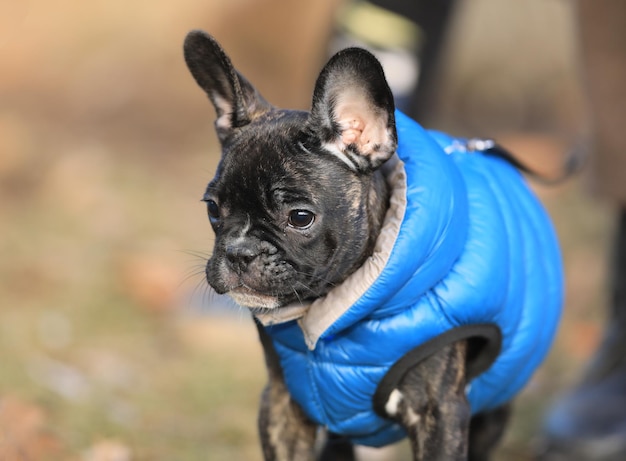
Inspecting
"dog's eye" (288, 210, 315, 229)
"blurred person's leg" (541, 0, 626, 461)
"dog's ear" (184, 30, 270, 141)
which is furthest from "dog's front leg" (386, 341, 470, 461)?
"blurred person's leg" (541, 0, 626, 461)

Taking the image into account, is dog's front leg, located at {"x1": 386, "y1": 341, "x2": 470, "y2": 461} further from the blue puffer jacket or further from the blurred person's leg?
the blurred person's leg

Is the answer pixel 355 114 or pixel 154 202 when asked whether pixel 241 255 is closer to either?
pixel 355 114

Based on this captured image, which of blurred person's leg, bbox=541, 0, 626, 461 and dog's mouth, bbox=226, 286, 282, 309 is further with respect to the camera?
blurred person's leg, bbox=541, 0, 626, 461

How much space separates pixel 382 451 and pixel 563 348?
1.51 m

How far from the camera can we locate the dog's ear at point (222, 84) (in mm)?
2635

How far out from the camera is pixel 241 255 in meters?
2.44

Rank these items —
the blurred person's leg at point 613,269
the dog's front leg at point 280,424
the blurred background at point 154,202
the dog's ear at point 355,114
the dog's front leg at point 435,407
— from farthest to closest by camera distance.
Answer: the blurred background at point 154,202
the blurred person's leg at point 613,269
the dog's front leg at point 280,424
the dog's front leg at point 435,407
the dog's ear at point 355,114

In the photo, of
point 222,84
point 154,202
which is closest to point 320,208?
point 222,84

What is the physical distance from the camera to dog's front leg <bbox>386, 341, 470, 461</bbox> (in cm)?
254

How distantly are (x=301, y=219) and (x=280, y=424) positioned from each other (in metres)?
0.68

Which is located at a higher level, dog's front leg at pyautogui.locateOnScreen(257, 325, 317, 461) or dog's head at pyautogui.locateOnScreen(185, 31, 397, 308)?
dog's head at pyautogui.locateOnScreen(185, 31, 397, 308)

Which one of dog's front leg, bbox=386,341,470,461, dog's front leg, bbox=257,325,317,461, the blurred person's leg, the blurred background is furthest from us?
the blurred background

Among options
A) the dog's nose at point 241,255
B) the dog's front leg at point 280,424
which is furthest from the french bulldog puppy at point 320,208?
the dog's front leg at point 280,424

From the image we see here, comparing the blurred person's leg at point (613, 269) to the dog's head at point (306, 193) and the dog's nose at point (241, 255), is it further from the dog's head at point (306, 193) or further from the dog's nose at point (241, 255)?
the dog's nose at point (241, 255)
